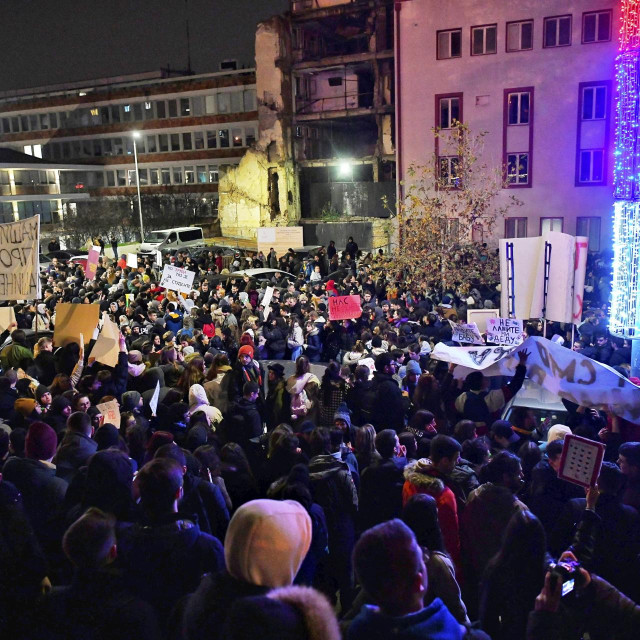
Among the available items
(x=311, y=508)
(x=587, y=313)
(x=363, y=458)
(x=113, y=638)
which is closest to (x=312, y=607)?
(x=113, y=638)

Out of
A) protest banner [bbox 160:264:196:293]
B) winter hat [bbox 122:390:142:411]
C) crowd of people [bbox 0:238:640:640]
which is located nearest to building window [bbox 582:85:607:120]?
crowd of people [bbox 0:238:640:640]

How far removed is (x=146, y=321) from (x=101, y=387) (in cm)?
640

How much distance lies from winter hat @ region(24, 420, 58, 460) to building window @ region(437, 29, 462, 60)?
95.9ft

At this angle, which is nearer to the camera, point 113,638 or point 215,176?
point 113,638

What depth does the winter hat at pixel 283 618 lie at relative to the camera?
8.17ft

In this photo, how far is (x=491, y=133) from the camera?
3017cm

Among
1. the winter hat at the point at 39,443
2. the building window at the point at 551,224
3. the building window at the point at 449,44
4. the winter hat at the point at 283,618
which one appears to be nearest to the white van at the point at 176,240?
the building window at the point at 449,44

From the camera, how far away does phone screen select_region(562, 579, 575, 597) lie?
347 centimetres

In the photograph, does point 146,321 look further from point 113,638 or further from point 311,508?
point 113,638

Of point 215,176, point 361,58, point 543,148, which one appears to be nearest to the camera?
point 543,148

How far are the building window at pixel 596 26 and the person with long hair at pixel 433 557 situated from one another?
1149 inches

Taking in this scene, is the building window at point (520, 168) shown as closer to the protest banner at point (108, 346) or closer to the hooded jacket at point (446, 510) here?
the protest banner at point (108, 346)

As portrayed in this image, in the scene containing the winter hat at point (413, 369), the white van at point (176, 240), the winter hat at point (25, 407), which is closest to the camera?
the winter hat at point (25, 407)

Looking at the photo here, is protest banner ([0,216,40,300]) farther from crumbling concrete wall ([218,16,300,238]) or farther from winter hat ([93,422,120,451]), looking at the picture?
crumbling concrete wall ([218,16,300,238])
